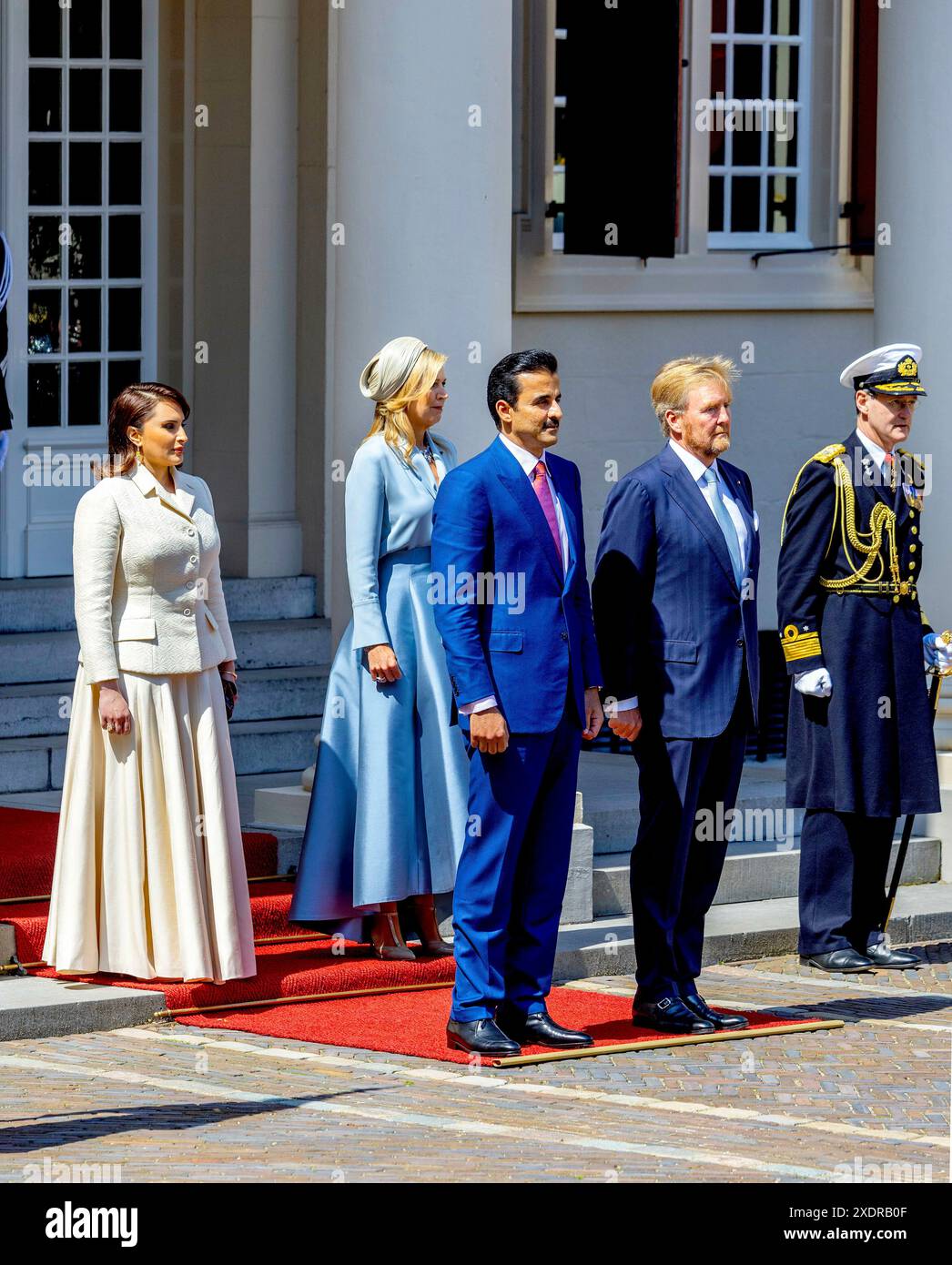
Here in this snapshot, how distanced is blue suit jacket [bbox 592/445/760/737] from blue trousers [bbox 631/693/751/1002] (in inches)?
3.5

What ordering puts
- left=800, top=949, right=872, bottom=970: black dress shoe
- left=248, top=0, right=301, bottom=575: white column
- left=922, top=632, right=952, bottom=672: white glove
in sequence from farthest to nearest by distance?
left=248, top=0, right=301, bottom=575: white column, left=922, top=632, right=952, bottom=672: white glove, left=800, top=949, right=872, bottom=970: black dress shoe

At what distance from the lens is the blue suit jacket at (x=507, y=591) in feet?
24.6

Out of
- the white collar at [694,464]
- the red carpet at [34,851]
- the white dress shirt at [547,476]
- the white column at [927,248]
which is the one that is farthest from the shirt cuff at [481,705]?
the white column at [927,248]

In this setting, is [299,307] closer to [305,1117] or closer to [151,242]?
[151,242]

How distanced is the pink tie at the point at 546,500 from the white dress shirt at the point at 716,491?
1.60 ft

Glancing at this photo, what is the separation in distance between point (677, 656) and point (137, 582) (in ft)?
5.52

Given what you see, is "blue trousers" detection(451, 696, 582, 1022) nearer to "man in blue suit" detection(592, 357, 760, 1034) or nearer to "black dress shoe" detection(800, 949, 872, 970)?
"man in blue suit" detection(592, 357, 760, 1034)

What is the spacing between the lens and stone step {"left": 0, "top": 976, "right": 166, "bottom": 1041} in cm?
791

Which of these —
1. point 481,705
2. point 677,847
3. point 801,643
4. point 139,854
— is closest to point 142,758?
point 139,854

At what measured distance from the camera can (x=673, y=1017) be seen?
7.94m

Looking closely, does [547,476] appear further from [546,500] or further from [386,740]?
[386,740]

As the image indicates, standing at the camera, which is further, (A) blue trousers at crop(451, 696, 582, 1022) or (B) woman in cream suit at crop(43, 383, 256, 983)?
(B) woman in cream suit at crop(43, 383, 256, 983)

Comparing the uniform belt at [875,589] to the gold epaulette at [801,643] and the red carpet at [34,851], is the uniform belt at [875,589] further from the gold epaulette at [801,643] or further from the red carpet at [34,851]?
the red carpet at [34,851]

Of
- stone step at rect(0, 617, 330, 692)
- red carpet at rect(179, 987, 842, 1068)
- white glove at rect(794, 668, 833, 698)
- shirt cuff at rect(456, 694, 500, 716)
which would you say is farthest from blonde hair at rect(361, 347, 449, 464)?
stone step at rect(0, 617, 330, 692)
